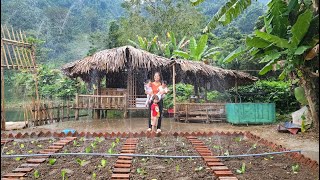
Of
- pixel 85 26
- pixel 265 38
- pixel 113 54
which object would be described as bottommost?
pixel 265 38

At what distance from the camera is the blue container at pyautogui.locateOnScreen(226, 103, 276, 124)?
9.62 m

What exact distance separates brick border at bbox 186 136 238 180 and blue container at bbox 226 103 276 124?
194 inches

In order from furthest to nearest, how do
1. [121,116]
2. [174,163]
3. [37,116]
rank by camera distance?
[121,116], [37,116], [174,163]

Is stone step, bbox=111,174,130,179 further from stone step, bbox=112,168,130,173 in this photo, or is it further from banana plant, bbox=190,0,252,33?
banana plant, bbox=190,0,252,33

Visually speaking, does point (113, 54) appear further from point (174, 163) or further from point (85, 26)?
point (85, 26)

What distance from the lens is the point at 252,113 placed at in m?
9.64

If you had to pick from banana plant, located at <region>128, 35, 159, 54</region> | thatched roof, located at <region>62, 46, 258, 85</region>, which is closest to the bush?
thatched roof, located at <region>62, 46, 258, 85</region>

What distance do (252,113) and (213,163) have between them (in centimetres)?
640

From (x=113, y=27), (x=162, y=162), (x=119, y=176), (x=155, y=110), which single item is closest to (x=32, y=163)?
(x=119, y=176)

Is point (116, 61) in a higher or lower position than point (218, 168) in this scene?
higher

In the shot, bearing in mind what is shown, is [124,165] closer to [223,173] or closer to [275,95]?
[223,173]

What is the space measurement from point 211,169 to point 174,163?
1.76 feet

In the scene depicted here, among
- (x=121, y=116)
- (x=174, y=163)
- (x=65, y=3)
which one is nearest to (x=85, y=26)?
(x=65, y=3)

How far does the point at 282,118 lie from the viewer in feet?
36.1
